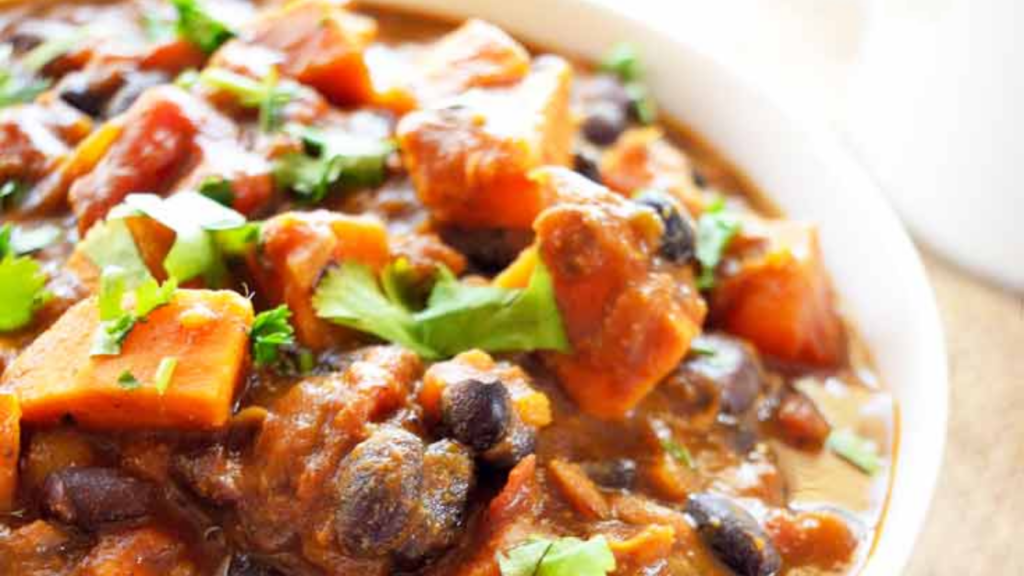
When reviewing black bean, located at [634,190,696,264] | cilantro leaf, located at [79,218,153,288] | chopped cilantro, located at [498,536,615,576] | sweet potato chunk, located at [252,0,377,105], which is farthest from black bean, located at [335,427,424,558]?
sweet potato chunk, located at [252,0,377,105]

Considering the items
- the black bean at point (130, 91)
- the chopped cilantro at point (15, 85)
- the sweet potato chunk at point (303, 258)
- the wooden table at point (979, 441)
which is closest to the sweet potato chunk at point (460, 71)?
the black bean at point (130, 91)

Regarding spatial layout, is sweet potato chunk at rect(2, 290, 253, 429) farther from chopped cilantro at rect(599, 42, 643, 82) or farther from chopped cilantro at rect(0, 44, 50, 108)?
chopped cilantro at rect(599, 42, 643, 82)

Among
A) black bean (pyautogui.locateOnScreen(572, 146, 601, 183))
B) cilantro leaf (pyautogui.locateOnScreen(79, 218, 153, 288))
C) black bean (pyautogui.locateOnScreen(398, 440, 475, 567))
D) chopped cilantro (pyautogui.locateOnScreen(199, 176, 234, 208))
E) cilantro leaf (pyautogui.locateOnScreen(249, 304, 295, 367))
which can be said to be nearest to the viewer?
black bean (pyautogui.locateOnScreen(398, 440, 475, 567))

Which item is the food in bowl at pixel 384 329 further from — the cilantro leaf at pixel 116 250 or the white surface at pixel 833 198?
the white surface at pixel 833 198

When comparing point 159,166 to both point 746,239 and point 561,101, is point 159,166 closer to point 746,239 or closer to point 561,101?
point 561,101

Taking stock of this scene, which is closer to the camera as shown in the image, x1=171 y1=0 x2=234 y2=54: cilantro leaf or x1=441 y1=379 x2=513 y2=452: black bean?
x1=441 y1=379 x2=513 y2=452: black bean

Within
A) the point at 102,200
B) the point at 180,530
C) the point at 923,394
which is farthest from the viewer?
the point at 923,394

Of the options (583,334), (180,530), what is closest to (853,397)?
(583,334)
